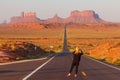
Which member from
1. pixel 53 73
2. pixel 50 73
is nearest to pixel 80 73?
pixel 53 73

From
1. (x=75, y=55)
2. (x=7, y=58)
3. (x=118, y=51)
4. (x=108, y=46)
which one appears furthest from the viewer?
(x=108, y=46)

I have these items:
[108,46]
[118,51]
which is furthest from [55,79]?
[108,46]

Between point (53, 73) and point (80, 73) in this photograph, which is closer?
point (53, 73)

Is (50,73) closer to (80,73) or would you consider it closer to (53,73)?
(53,73)

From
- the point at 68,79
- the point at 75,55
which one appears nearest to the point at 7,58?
the point at 75,55

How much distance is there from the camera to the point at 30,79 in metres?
20.2

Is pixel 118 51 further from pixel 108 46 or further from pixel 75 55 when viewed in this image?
pixel 75 55

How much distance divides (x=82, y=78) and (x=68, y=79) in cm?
99

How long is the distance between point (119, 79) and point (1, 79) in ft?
19.9

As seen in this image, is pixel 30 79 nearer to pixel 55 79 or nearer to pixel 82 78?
pixel 55 79

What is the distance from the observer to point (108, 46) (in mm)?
78625

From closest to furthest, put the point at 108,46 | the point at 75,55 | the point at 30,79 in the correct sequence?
the point at 30,79 < the point at 75,55 < the point at 108,46

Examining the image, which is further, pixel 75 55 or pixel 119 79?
pixel 75 55

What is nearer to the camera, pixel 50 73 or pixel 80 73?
pixel 50 73
